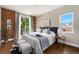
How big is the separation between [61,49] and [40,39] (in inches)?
17.7

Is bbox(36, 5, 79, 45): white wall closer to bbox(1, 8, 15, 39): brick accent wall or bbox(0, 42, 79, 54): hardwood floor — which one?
bbox(0, 42, 79, 54): hardwood floor

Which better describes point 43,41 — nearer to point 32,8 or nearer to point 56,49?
point 56,49

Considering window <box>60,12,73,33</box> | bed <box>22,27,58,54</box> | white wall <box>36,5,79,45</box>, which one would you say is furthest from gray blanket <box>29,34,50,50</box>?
window <box>60,12,73,33</box>

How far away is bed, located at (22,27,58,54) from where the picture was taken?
1547 millimetres

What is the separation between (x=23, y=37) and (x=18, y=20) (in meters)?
0.34

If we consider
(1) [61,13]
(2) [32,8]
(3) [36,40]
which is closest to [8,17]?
(2) [32,8]

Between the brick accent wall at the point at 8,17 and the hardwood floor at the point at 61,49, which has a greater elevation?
the brick accent wall at the point at 8,17

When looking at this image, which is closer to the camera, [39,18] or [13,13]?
[13,13]

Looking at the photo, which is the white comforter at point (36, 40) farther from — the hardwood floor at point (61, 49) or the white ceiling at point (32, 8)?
the white ceiling at point (32, 8)

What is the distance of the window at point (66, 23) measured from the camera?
1569 mm

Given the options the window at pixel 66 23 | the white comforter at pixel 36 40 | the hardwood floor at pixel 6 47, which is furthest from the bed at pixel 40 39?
the hardwood floor at pixel 6 47
